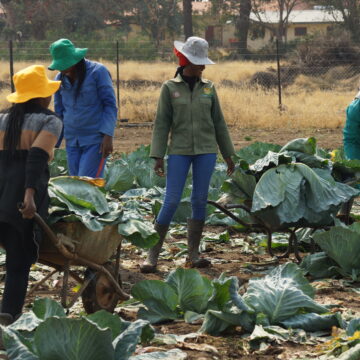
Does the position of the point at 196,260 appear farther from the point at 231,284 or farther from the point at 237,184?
the point at 231,284

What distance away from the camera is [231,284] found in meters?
4.88

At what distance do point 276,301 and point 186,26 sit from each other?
3498cm

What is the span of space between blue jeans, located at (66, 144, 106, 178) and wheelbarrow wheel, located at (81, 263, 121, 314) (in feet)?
5.84

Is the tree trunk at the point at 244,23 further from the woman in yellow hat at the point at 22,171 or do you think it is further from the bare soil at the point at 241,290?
the woman in yellow hat at the point at 22,171

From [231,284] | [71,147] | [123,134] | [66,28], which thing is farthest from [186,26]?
[231,284]

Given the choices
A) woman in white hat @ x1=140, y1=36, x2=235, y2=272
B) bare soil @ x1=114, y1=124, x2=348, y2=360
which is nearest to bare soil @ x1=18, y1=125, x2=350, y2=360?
bare soil @ x1=114, y1=124, x2=348, y2=360

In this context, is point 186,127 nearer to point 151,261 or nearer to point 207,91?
point 207,91

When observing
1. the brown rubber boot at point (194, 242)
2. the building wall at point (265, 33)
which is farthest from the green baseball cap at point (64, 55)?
the building wall at point (265, 33)

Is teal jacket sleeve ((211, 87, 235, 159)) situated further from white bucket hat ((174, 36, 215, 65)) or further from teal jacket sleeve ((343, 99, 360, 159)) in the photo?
teal jacket sleeve ((343, 99, 360, 159))

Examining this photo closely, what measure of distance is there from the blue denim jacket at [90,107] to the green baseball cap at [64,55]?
0.33 metres

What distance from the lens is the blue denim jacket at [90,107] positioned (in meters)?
6.95

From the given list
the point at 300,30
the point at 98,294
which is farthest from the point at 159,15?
the point at 98,294

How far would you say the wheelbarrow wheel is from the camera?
5227 millimetres

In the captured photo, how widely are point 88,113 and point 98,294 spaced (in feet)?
7.06
